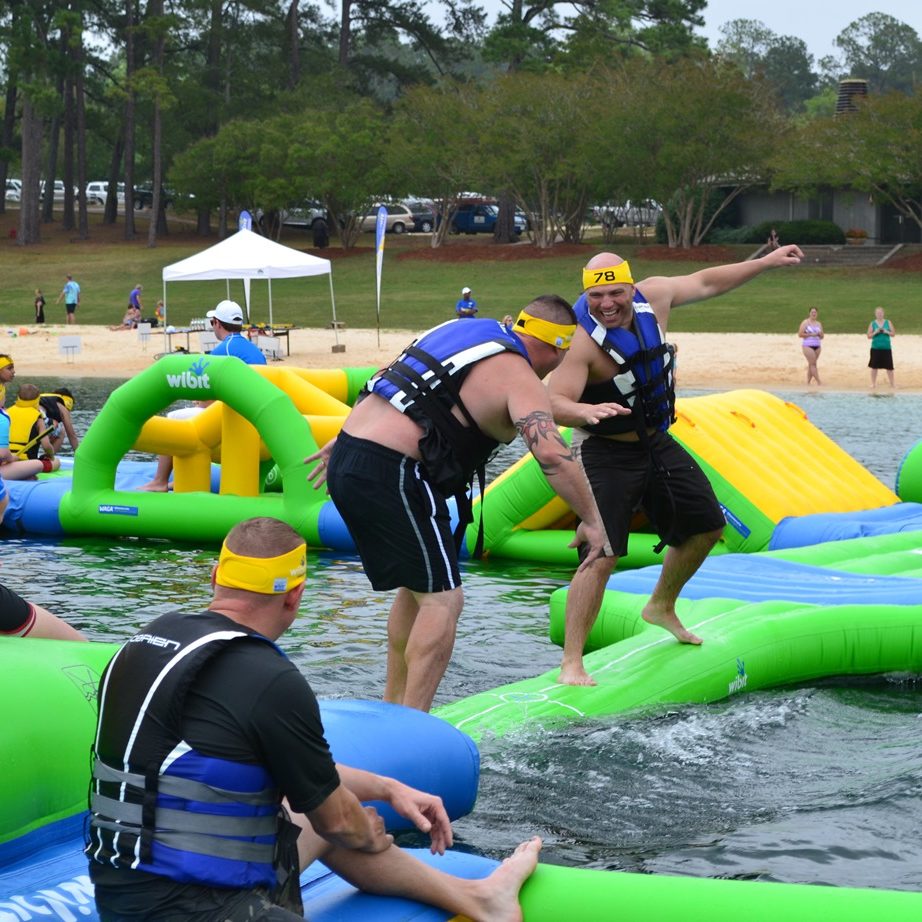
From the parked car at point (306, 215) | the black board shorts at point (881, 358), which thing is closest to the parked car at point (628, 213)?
the parked car at point (306, 215)

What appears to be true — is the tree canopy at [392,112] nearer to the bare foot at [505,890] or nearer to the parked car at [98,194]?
the parked car at [98,194]

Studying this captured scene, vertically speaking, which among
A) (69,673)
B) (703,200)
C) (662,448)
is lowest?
(69,673)

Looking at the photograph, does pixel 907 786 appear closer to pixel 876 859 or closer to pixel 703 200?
pixel 876 859

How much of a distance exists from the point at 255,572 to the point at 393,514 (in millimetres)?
1702

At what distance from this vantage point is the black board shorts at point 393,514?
500 cm

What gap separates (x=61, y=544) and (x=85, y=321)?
27978 millimetres

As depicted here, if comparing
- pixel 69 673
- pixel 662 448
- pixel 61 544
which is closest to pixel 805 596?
pixel 662 448

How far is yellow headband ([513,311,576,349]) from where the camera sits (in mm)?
5398

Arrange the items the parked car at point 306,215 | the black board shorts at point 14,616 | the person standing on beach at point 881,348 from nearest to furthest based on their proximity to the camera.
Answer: the black board shorts at point 14,616, the person standing on beach at point 881,348, the parked car at point 306,215

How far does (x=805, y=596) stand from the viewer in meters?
7.56

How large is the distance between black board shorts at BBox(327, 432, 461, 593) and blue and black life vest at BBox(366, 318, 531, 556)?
85 millimetres

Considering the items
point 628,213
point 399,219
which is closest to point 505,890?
point 399,219

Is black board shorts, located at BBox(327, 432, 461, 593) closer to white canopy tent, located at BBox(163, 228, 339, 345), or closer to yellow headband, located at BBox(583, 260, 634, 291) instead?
yellow headband, located at BBox(583, 260, 634, 291)

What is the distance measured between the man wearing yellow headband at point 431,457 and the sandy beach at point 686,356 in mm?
19515
